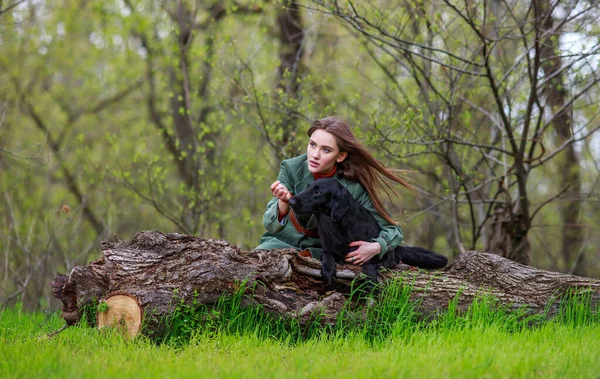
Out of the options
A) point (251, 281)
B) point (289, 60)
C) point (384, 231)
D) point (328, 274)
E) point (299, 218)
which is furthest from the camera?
point (289, 60)

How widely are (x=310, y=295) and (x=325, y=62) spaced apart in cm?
804

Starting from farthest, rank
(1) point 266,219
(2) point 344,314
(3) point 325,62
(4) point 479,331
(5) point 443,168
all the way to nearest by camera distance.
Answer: (3) point 325,62 → (5) point 443,168 → (1) point 266,219 → (2) point 344,314 → (4) point 479,331

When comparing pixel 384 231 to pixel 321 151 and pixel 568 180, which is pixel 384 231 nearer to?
pixel 321 151

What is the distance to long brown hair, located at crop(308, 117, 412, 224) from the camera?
518cm

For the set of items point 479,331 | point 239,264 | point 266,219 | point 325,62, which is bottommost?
point 479,331

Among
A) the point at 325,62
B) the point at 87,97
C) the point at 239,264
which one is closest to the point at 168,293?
the point at 239,264

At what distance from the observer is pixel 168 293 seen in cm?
457

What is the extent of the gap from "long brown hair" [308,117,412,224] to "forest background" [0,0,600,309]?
168 cm

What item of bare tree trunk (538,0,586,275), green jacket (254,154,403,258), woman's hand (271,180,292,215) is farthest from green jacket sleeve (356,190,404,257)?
bare tree trunk (538,0,586,275)

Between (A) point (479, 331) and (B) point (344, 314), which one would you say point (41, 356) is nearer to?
(B) point (344, 314)

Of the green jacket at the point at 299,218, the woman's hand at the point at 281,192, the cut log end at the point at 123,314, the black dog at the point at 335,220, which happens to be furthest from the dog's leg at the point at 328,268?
the cut log end at the point at 123,314

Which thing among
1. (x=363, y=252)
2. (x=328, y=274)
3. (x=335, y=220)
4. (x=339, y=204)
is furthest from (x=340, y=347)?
(x=339, y=204)

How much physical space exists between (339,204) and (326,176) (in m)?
0.61

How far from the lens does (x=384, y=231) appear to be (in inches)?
202
